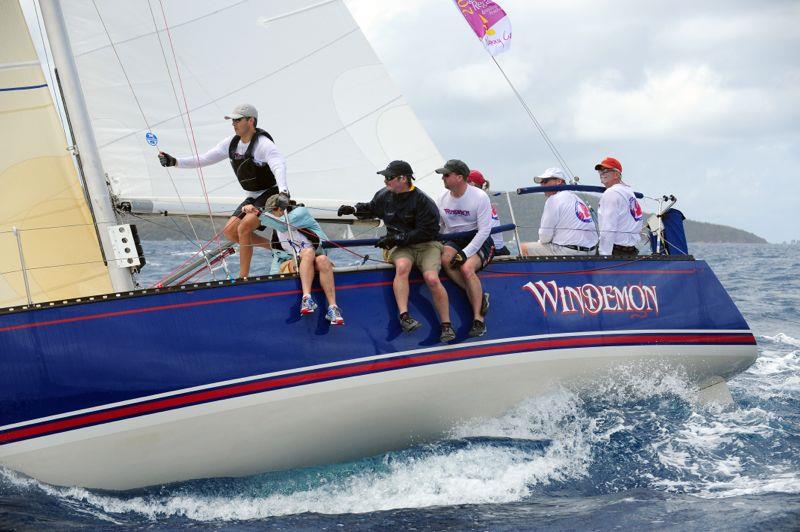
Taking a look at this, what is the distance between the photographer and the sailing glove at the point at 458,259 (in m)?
6.71

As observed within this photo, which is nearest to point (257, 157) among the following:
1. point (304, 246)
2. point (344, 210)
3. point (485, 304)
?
point (344, 210)

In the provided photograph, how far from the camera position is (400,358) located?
6500 millimetres

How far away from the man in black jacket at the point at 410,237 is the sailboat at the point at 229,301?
0.13m

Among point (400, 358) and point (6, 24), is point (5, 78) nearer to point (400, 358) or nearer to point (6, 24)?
point (6, 24)

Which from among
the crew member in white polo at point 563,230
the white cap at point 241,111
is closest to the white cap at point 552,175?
the crew member in white polo at point 563,230

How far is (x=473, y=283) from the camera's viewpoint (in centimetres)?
675

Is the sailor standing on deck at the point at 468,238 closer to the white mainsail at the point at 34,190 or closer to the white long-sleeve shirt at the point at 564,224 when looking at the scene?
the white long-sleeve shirt at the point at 564,224

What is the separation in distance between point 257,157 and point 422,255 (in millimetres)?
1385

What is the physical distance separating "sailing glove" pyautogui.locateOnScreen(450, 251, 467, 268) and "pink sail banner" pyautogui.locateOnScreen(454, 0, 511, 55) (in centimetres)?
272

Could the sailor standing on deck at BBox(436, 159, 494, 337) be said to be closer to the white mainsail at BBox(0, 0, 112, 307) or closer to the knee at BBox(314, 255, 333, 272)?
the knee at BBox(314, 255, 333, 272)

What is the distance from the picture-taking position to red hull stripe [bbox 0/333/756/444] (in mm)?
5707

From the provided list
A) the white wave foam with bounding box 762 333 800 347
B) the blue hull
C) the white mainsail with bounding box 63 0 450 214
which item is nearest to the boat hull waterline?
the blue hull

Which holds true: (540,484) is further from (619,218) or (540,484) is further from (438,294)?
(619,218)

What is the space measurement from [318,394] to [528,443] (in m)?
1.65
